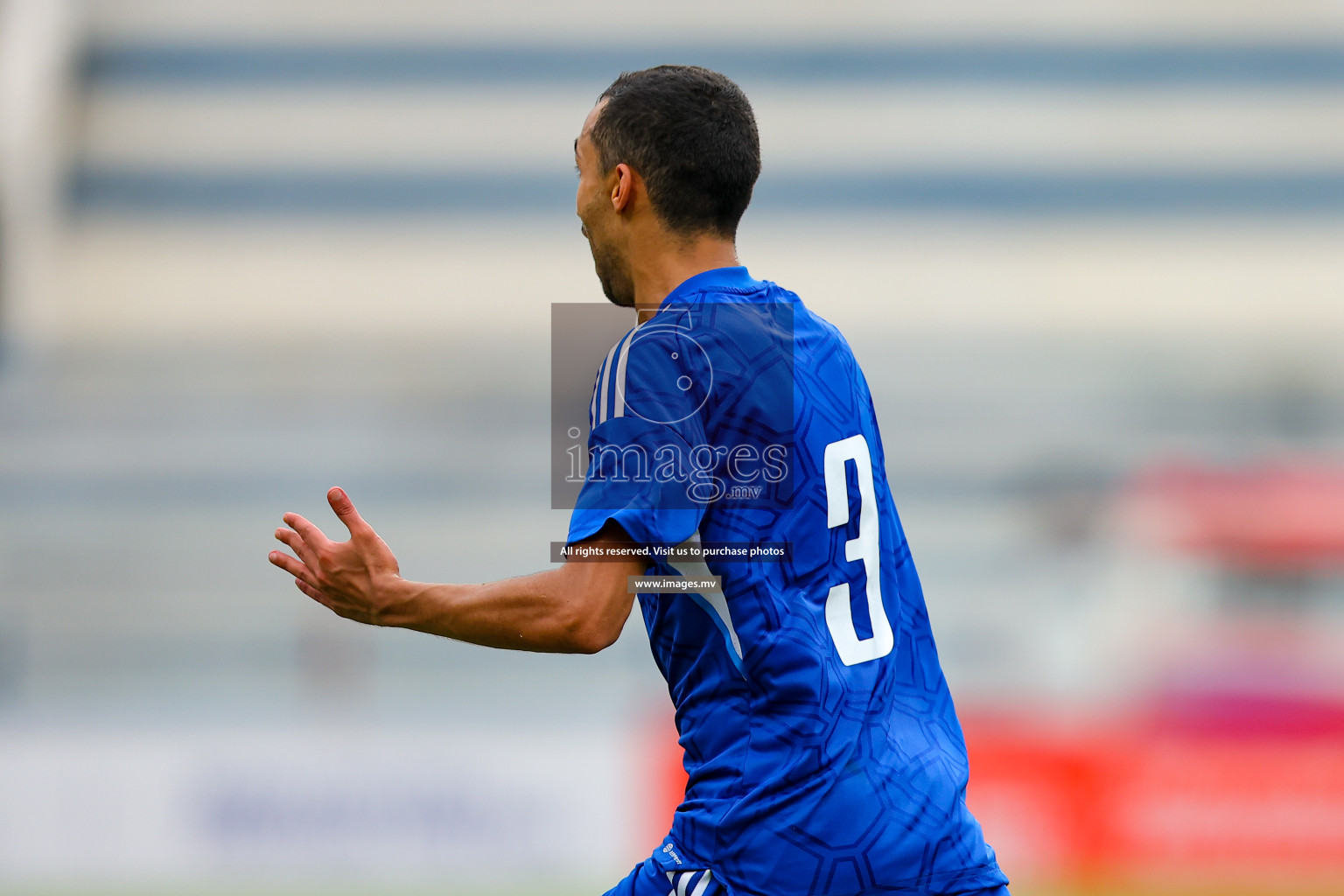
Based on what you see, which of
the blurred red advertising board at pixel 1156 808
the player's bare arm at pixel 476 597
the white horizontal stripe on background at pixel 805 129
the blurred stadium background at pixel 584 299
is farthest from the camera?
the white horizontal stripe on background at pixel 805 129

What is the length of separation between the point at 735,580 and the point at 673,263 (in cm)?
49

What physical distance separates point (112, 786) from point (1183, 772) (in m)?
5.26

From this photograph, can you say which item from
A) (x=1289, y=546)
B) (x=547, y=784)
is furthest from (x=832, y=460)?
(x=1289, y=546)

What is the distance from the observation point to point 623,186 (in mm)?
1944

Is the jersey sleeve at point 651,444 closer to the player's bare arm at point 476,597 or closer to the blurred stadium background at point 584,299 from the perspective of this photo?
the player's bare arm at point 476,597

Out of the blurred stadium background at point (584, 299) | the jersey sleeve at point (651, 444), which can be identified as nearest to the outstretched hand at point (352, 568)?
the jersey sleeve at point (651, 444)

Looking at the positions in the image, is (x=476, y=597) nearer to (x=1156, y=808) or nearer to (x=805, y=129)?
(x=1156, y=808)

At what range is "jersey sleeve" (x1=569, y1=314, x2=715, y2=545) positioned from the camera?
→ 1.74 m

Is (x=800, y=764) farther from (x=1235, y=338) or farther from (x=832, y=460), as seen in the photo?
(x=1235, y=338)

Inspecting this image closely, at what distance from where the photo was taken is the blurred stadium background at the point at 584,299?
11820mm

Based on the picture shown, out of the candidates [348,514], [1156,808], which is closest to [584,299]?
[1156,808]

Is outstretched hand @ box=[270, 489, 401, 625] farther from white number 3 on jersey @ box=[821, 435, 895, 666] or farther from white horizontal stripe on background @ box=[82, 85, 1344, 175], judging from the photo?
white horizontal stripe on background @ box=[82, 85, 1344, 175]

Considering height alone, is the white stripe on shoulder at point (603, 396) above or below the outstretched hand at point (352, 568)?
above

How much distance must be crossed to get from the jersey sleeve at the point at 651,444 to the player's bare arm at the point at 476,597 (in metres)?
0.04
